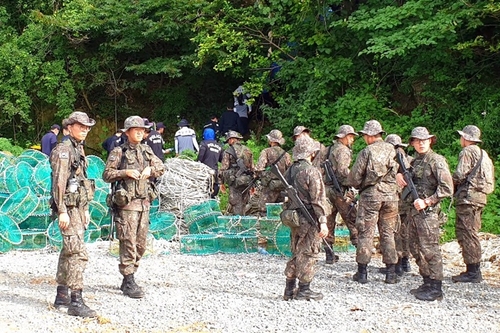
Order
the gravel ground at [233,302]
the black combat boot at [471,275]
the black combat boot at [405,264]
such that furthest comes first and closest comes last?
the black combat boot at [405,264], the black combat boot at [471,275], the gravel ground at [233,302]

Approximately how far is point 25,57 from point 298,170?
15862mm

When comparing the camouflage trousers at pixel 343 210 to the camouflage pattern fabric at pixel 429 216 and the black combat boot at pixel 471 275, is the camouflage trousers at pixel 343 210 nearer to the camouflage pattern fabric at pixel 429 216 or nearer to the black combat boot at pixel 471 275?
the black combat boot at pixel 471 275

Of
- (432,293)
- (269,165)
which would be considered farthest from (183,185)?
(432,293)

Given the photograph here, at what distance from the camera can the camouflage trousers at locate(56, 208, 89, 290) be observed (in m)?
6.95

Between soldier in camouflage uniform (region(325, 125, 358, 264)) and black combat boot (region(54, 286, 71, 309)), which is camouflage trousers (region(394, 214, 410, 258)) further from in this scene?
black combat boot (region(54, 286, 71, 309))

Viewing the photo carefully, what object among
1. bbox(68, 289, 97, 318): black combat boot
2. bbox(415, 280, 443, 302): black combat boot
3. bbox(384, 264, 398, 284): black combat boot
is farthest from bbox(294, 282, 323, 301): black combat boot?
bbox(68, 289, 97, 318): black combat boot

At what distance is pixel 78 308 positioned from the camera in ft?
22.7

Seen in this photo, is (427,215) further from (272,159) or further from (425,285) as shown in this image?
(272,159)

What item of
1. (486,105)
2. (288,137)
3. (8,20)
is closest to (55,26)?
(8,20)

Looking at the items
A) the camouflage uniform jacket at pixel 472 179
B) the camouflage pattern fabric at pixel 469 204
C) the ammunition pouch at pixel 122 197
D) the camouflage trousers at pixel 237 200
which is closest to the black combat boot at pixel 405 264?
the camouflage pattern fabric at pixel 469 204

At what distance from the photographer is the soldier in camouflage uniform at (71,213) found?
6897mm

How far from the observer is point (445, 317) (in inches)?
282

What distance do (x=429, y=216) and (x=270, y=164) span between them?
12.8ft

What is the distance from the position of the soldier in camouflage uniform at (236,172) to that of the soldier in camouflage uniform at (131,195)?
4789 millimetres
